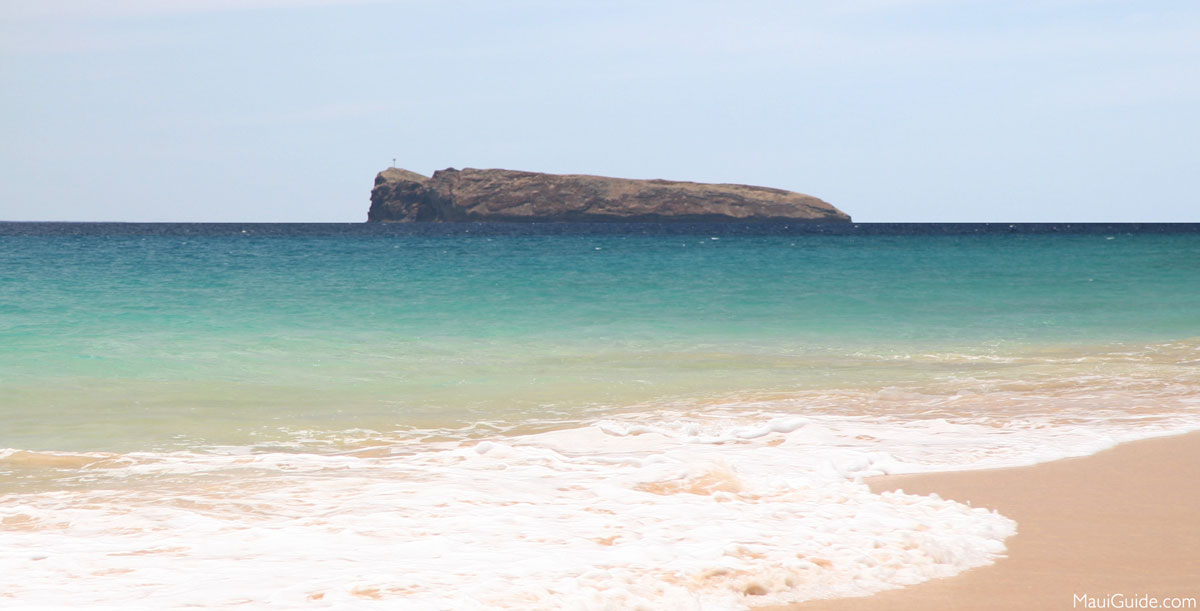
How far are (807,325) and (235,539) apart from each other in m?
13.0

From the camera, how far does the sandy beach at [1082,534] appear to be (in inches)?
124

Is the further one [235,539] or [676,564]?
[235,539]

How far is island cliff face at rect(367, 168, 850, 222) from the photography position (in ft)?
383

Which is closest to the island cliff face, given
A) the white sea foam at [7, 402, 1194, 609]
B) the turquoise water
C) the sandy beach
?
the turquoise water

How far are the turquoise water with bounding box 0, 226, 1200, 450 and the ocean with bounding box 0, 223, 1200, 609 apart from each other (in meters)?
0.08

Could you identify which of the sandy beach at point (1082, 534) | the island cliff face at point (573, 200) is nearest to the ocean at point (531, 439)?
the sandy beach at point (1082, 534)

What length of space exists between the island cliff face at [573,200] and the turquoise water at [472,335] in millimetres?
85927

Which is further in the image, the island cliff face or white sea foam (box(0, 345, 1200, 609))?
the island cliff face

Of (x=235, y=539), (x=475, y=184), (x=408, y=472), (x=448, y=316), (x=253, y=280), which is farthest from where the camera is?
(x=475, y=184)

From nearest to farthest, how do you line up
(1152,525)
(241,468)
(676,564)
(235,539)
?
1. (676,564)
2. (235,539)
3. (1152,525)
4. (241,468)

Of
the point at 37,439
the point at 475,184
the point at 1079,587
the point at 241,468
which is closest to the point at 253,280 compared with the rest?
the point at 37,439

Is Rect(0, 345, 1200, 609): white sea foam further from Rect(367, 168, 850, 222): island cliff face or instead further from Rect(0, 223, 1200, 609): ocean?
Rect(367, 168, 850, 222): island cliff face

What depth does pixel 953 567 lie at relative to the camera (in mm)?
3488

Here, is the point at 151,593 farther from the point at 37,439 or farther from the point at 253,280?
the point at 253,280
